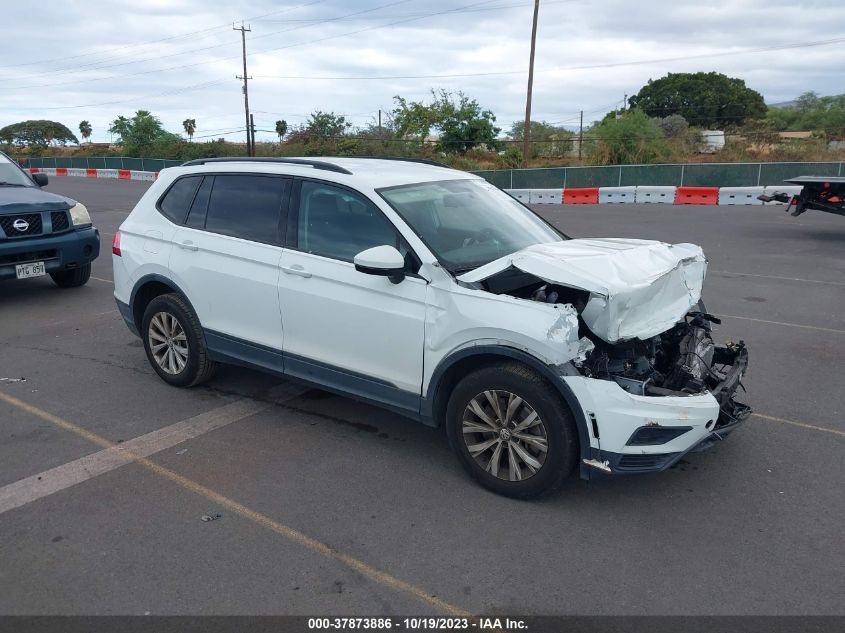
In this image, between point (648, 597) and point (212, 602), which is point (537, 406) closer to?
point (648, 597)

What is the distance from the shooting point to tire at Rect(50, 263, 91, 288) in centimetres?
965

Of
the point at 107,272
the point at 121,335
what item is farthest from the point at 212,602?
the point at 107,272

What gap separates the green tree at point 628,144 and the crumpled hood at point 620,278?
111 feet

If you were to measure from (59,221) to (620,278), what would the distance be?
24.9 ft

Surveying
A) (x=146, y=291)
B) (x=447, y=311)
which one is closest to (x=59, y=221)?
(x=146, y=291)

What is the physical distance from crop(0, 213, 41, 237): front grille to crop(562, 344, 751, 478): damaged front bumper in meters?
7.35

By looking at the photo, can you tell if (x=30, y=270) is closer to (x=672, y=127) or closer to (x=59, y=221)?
(x=59, y=221)

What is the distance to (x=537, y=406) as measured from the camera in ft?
12.5

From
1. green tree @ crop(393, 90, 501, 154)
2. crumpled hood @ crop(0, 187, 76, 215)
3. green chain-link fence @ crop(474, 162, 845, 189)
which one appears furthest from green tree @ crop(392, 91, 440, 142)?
crumpled hood @ crop(0, 187, 76, 215)

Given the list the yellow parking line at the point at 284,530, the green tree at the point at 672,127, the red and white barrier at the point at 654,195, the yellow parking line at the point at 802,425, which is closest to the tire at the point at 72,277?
the yellow parking line at the point at 284,530

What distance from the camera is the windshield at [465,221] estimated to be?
4.47 meters

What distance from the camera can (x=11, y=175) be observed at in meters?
9.70

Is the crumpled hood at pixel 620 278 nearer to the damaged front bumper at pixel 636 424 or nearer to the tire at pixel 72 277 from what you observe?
the damaged front bumper at pixel 636 424

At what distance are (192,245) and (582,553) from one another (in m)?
3.63
